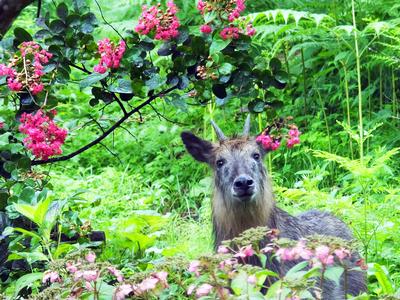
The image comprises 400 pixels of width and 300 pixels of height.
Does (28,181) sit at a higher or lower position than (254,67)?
lower

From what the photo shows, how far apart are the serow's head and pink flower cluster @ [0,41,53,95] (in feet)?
5.46

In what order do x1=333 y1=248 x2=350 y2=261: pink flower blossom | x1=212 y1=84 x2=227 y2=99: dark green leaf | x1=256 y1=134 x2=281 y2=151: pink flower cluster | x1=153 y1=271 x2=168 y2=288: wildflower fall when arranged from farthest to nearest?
x1=256 y1=134 x2=281 y2=151: pink flower cluster < x1=212 y1=84 x2=227 y2=99: dark green leaf < x1=153 y1=271 x2=168 y2=288: wildflower < x1=333 y1=248 x2=350 y2=261: pink flower blossom

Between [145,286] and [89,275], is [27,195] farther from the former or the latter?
[145,286]

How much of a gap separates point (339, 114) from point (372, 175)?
3939mm

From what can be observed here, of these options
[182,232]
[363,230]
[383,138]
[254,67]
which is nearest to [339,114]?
[383,138]

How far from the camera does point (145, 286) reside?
339cm

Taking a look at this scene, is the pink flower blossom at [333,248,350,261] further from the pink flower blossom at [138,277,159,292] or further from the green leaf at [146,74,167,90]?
the green leaf at [146,74,167,90]

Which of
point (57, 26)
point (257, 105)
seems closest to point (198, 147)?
point (257, 105)

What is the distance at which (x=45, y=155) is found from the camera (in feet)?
16.2

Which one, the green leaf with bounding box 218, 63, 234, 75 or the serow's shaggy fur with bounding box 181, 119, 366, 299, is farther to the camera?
the serow's shaggy fur with bounding box 181, 119, 366, 299

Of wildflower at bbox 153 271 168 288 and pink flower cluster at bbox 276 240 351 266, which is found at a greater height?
pink flower cluster at bbox 276 240 351 266

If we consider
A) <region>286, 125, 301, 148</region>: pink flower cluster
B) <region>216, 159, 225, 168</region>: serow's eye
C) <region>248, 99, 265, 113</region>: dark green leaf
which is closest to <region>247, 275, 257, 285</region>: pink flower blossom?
<region>286, 125, 301, 148</region>: pink flower cluster

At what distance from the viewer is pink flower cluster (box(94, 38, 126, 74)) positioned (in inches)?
206

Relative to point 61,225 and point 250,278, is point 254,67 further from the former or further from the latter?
point 250,278
